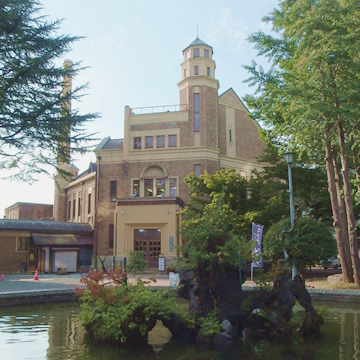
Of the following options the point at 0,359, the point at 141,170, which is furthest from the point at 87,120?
the point at 141,170

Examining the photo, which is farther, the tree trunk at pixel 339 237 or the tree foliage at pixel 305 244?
the tree trunk at pixel 339 237

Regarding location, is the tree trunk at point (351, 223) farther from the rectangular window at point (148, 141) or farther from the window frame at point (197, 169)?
the rectangular window at point (148, 141)

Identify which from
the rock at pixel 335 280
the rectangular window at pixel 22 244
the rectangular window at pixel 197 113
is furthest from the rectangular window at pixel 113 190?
the rock at pixel 335 280

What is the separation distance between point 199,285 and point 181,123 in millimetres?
29406

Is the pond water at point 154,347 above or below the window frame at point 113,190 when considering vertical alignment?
below

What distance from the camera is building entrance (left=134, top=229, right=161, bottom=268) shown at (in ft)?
113

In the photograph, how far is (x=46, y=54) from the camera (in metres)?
17.6

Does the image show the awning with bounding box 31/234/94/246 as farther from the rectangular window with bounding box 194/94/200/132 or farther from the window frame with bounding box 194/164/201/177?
the rectangular window with bounding box 194/94/200/132

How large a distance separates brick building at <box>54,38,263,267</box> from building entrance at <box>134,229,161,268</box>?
8 centimetres

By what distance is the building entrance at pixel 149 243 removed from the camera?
34562 millimetres

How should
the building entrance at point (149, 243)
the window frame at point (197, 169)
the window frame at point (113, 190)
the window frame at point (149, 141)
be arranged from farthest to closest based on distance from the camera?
1. the window frame at point (113, 190)
2. the window frame at point (149, 141)
3. the window frame at point (197, 169)
4. the building entrance at point (149, 243)

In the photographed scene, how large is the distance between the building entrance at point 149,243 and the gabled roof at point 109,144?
9.99 m

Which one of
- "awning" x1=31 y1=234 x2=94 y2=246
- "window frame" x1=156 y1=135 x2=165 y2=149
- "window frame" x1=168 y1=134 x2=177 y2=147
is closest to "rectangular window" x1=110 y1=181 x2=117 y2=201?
"awning" x1=31 y1=234 x2=94 y2=246

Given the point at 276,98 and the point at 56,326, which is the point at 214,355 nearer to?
the point at 56,326
